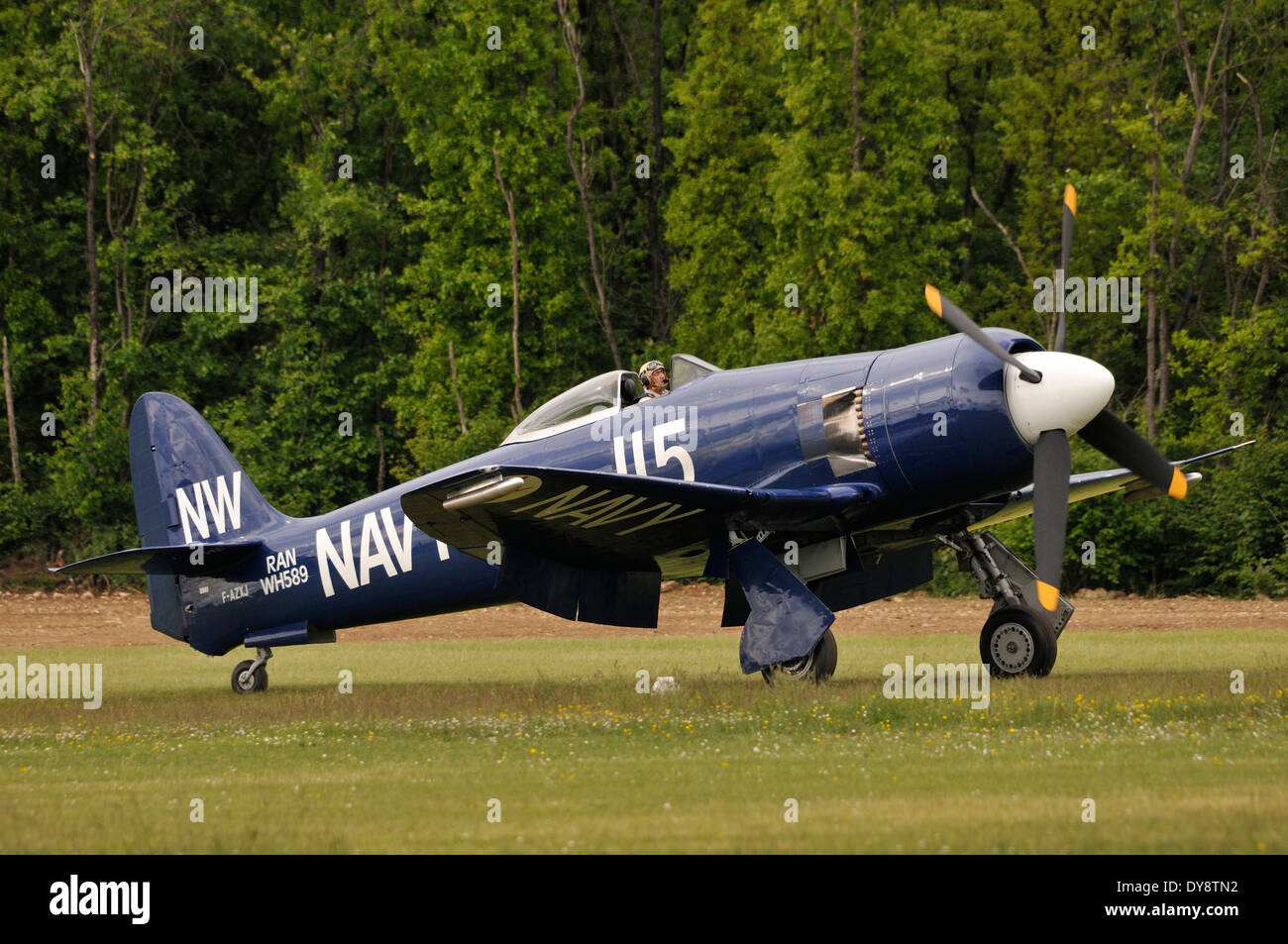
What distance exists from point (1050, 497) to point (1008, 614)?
5.23 feet

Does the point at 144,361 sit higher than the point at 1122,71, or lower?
lower

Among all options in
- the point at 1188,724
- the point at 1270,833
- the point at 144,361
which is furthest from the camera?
the point at 144,361

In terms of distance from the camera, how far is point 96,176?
39.4 metres

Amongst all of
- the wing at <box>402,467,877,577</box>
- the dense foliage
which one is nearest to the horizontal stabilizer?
the wing at <box>402,467,877,577</box>

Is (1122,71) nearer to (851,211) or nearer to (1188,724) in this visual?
(851,211)

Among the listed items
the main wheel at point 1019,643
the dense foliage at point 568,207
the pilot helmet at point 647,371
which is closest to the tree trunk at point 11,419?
the dense foliage at point 568,207

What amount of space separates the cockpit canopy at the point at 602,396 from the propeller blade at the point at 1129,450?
3.64 m

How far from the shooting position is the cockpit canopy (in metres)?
13.7

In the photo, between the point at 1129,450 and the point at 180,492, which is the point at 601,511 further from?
the point at 180,492

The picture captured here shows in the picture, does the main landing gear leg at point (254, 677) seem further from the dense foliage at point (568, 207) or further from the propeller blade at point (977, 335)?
the dense foliage at point (568, 207)

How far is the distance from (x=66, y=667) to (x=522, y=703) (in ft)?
27.8

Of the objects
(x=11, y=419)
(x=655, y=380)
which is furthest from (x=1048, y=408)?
(x=11, y=419)

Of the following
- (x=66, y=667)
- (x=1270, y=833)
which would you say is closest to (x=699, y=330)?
(x=66, y=667)

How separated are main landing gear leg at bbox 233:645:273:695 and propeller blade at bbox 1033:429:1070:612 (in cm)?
893
